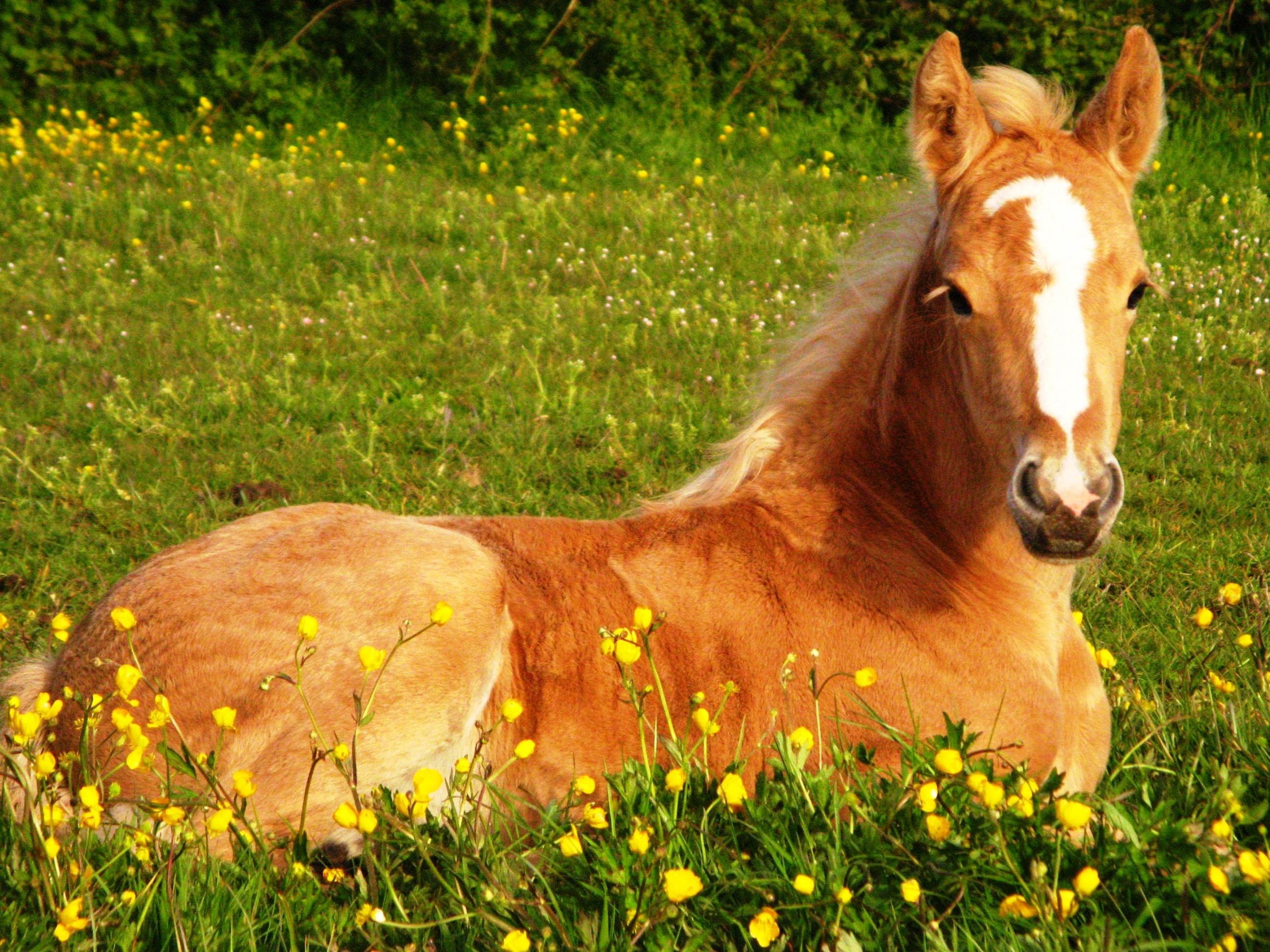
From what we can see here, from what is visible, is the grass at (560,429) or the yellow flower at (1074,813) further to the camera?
the grass at (560,429)

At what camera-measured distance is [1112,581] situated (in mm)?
4754

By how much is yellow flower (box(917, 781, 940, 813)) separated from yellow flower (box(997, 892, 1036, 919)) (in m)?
0.26

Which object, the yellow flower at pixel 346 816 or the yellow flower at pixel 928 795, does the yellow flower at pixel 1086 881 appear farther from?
the yellow flower at pixel 346 816

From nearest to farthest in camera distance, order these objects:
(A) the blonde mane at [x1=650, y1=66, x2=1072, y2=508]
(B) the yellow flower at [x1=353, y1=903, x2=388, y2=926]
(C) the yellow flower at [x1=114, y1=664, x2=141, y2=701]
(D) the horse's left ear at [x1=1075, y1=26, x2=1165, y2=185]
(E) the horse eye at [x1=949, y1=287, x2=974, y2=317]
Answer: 1. (B) the yellow flower at [x1=353, y1=903, x2=388, y2=926]
2. (C) the yellow flower at [x1=114, y1=664, x2=141, y2=701]
3. (E) the horse eye at [x1=949, y1=287, x2=974, y2=317]
4. (D) the horse's left ear at [x1=1075, y1=26, x2=1165, y2=185]
5. (A) the blonde mane at [x1=650, y1=66, x2=1072, y2=508]

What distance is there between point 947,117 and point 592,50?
800cm

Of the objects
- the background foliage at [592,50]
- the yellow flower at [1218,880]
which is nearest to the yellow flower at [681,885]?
the yellow flower at [1218,880]

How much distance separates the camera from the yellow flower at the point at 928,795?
2439 millimetres

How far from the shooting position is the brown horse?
120 inches

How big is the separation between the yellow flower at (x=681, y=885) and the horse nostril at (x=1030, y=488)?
1.24 m

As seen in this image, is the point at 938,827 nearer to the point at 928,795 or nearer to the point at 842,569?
the point at 928,795

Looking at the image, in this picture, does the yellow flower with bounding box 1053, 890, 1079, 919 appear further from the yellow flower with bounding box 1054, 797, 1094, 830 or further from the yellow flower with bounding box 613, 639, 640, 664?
the yellow flower with bounding box 613, 639, 640, 664

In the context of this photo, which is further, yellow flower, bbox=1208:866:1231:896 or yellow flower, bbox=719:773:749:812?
yellow flower, bbox=719:773:749:812

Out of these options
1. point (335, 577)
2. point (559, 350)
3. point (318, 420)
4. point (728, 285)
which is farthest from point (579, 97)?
point (335, 577)

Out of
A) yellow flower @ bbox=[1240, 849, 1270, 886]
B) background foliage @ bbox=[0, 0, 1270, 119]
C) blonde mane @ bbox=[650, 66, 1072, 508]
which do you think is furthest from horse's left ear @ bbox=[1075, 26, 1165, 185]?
background foliage @ bbox=[0, 0, 1270, 119]
